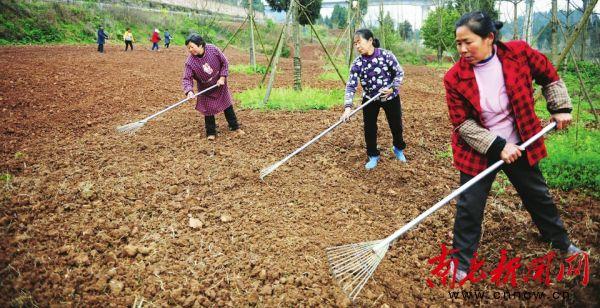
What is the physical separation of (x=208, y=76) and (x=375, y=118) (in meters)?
2.31

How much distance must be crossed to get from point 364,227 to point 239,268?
108 centimetres

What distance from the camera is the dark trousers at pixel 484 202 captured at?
2.09 m

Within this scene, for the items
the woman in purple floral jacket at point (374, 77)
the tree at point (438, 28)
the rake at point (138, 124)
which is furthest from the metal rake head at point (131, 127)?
the tree at point (438, 28)

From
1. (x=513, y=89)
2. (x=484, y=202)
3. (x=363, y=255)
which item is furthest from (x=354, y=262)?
(x=513, y=89)

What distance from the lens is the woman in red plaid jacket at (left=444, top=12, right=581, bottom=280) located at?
6.36 feet

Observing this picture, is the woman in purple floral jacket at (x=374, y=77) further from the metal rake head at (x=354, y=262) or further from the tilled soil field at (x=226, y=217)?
the metal rake head at (x=354, y=262)

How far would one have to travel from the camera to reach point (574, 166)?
11.7 feet

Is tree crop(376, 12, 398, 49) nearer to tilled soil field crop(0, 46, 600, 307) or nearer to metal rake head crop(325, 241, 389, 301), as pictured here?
tilled soil field crop(0, 46, 600, 307)

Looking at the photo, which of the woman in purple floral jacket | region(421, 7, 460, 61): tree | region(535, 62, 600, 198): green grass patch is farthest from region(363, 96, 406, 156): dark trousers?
region(421, 7, 460, 61): tree

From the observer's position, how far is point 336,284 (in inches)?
87.1

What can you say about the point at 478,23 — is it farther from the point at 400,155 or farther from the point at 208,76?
the point at 208,76

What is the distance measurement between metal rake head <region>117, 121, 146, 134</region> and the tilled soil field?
0.11m

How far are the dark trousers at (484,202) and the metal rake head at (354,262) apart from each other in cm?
52

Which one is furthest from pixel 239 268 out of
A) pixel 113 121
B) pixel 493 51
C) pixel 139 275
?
pixel 113 121
